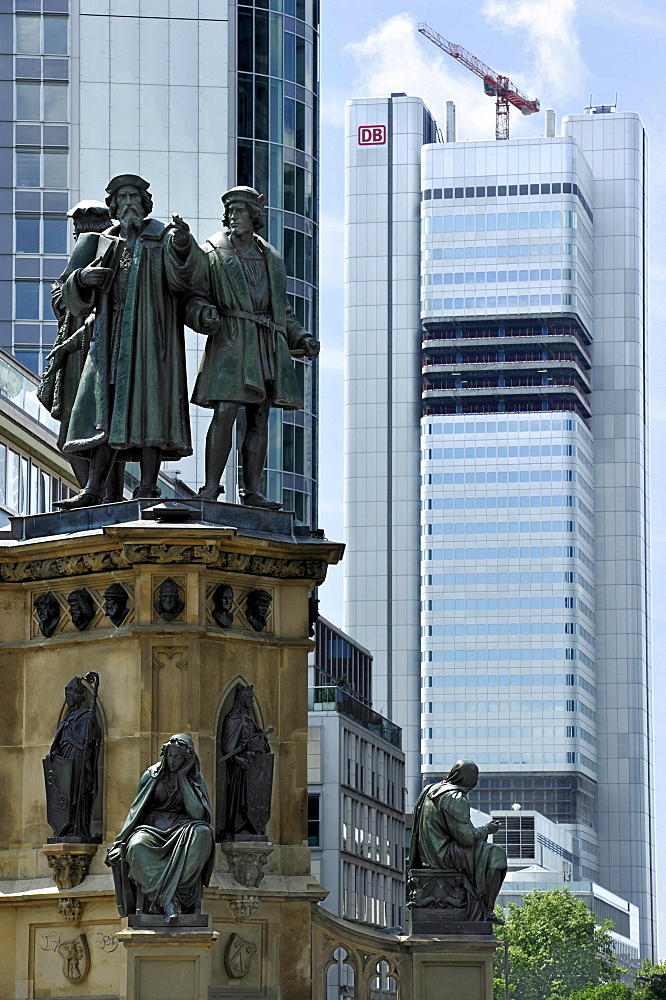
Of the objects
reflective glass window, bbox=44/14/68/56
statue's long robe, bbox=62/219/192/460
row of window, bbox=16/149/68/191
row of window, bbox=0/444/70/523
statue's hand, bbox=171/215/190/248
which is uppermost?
reflective glass window, bbox=44/14/68/56

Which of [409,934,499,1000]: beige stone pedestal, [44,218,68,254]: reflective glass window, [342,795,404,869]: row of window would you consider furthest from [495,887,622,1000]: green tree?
[409,934,499,1000]: beige stone pedestal

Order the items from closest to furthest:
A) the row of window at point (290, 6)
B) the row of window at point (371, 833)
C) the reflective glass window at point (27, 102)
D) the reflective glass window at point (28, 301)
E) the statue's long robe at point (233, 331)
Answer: the statue's long robe at point (233, 331)
the reflective glass window at point (28, 301)
the row of window at point (290, 6)
the reflective glass window at point (27, 102)
the row of window at point (371, 833)

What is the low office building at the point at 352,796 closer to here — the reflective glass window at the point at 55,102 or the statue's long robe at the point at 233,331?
the reflective glass window at the point at 55,102

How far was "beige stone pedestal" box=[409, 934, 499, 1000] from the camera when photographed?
16.3 metres

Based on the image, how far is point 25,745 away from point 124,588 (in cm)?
142

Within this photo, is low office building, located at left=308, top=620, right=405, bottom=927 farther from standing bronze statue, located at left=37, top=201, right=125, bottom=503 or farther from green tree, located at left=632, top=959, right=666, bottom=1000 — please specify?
standing bronze statue, located at left=37, top=201, right=125, bottom=503

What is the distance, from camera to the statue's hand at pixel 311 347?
1706 centimetres

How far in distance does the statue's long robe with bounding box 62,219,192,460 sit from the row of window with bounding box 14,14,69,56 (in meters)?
75.9

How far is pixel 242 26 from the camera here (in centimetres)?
8881

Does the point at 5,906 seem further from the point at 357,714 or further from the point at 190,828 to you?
Result: the point at 357,714

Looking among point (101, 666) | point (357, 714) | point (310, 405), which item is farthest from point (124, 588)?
point (357, 714)

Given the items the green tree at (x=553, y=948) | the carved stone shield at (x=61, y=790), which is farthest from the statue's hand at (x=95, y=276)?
the green tree at (x=553, y=948)

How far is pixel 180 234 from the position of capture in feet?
53.8

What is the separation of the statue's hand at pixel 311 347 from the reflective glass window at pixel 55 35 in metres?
75.7
